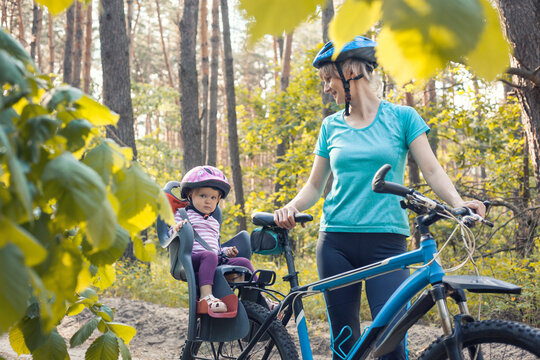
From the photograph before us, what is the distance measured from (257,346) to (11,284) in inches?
91.4

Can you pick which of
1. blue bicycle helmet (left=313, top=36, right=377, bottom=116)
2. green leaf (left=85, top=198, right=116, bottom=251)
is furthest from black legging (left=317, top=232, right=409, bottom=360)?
green leaf (left=85, top=198, right=116, bottom=251)

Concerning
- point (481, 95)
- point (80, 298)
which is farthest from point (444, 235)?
point (80, 298)

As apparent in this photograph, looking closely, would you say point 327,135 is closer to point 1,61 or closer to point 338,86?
point 338,86

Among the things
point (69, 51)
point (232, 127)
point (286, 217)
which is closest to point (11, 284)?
point (286, 217)

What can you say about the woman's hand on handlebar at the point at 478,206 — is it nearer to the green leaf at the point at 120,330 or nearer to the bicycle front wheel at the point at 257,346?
the bicycle front wheel at the point at 257,346

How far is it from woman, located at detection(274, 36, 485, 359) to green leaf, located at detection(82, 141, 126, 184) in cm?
161

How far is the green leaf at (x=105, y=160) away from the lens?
98 cm

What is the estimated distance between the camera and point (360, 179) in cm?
257

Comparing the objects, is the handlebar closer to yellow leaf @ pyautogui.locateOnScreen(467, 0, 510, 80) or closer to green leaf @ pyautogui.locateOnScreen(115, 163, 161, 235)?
green leaf @ pyautogui.locateOnScreen(115, 163, 161, 235)

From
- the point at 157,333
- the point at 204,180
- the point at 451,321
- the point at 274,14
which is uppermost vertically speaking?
the point at 274,14

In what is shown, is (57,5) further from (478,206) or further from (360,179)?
(360,179)

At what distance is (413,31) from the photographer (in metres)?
0.62

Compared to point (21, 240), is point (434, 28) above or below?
above

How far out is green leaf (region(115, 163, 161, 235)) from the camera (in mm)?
1011
